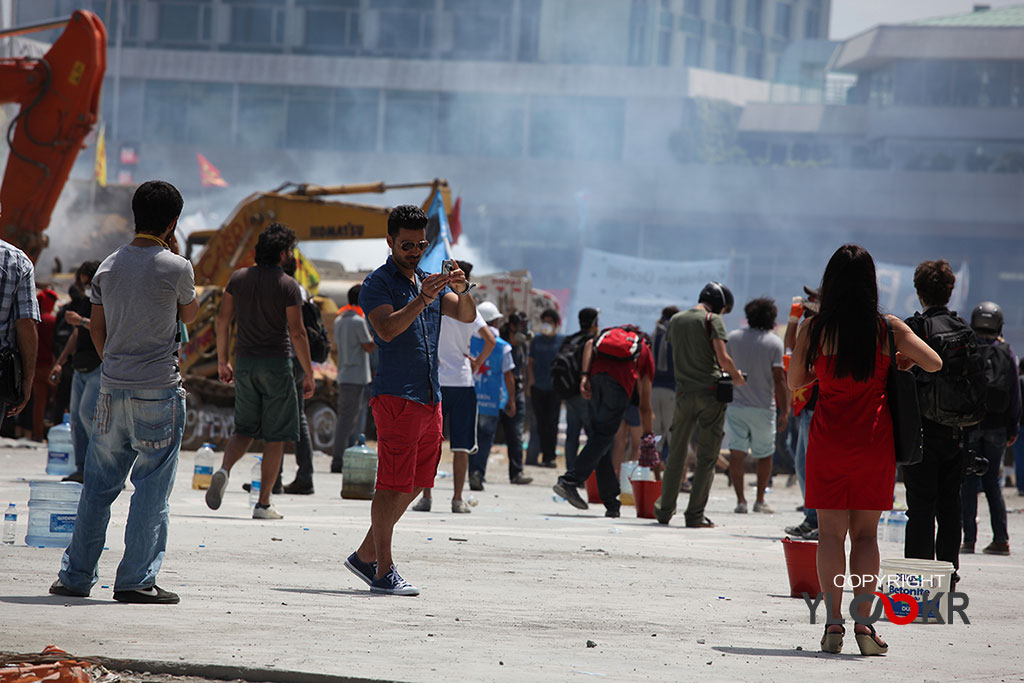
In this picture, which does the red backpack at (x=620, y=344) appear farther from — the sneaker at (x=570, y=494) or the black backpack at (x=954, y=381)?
the black backpack at (x=954, y=381)

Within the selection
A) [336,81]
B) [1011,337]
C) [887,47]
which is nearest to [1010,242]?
[1011,337]

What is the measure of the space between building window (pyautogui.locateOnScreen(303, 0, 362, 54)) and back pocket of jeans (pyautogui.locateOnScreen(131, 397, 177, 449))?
191ft

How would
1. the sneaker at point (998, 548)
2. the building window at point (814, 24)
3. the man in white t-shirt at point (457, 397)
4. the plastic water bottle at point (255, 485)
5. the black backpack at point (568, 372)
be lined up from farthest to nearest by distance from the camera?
1. the building window at point (814, 24)
2. the black backpack at point (568, 372)
3. the man in white t-shirt at point (457, 397)
4. the plastic water bottle at point (255, 485)
5. the sneaker at point (998, 548)

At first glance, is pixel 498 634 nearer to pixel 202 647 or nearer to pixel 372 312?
pixel 202 647

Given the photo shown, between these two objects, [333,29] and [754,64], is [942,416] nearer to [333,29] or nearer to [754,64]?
[333,29]

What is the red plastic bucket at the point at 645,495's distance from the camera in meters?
12.0

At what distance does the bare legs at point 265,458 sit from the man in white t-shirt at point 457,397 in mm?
1828

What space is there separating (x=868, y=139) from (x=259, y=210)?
148ft

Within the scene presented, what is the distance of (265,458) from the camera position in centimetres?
959

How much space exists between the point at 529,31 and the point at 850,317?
187ft

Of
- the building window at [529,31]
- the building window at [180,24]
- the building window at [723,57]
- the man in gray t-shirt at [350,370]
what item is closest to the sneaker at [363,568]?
the man in gray t-shirt at [350,370]

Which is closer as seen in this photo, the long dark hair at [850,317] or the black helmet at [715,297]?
the long dark hair at [850,317]

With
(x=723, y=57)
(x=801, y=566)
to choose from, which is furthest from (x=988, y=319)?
(x=723, y=57)

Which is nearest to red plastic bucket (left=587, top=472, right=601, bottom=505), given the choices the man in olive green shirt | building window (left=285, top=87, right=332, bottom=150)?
the man in olive green shirt
